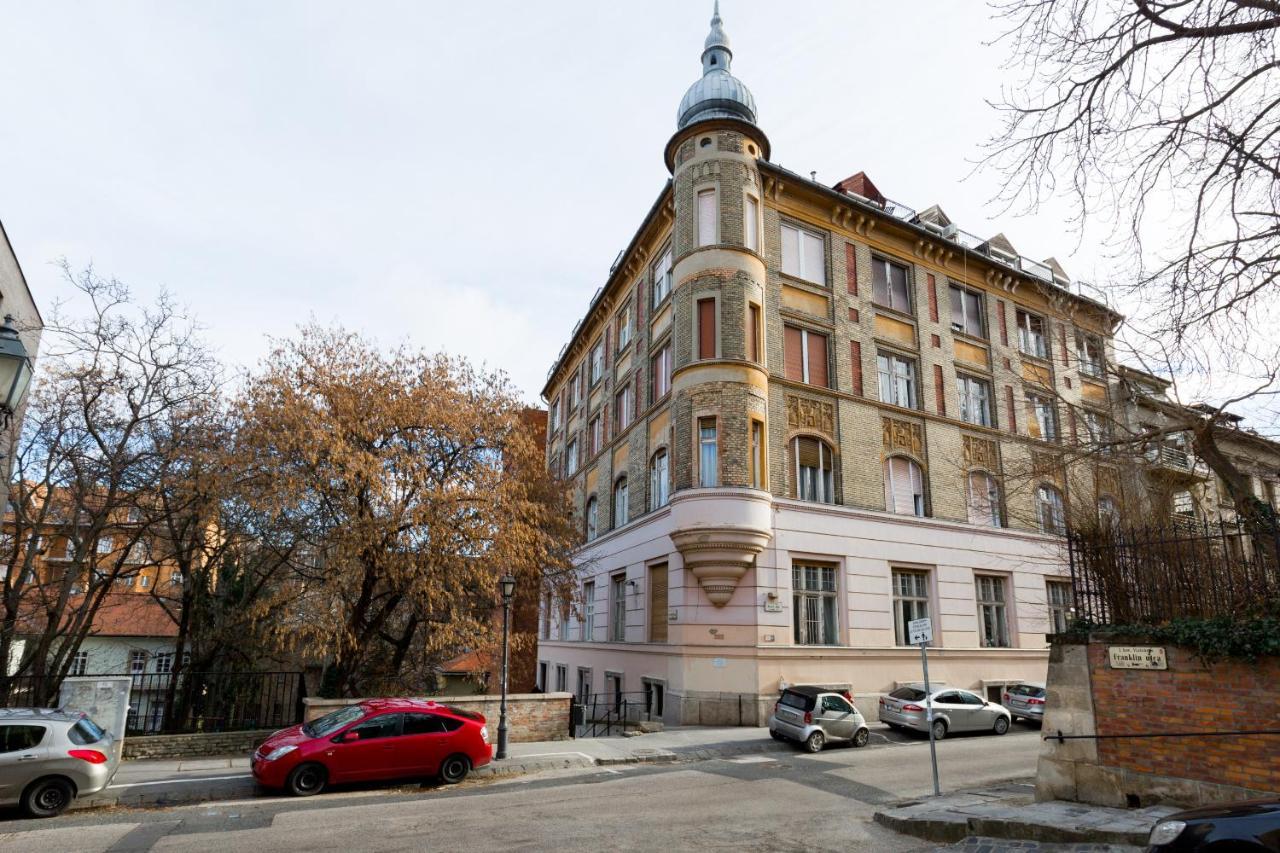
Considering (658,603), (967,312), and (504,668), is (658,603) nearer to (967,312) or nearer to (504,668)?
(504,668)

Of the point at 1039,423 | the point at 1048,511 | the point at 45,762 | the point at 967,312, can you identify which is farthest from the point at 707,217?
the point at 45,762

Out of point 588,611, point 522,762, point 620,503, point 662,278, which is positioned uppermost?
point 662,278

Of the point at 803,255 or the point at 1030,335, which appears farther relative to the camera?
the point at 1030,335

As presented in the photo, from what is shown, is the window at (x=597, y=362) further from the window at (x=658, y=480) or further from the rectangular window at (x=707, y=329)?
the rectangular window at (x=707, y=329)

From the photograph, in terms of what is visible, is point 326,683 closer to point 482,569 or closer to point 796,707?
point 482,569

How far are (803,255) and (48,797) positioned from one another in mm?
24025

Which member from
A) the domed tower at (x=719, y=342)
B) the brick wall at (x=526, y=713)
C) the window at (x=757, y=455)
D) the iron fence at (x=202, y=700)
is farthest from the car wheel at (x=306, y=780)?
the window at (x=757, y=455)

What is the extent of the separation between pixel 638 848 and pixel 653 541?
1657 cm

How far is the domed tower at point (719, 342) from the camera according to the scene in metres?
21.9

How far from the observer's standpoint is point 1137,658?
9859mm

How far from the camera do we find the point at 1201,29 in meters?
7.79

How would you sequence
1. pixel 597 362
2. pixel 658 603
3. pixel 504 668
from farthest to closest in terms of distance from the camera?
pixel 597 362
pixel 658 603
pixel 504 668

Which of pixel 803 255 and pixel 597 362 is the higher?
pixel 803 255

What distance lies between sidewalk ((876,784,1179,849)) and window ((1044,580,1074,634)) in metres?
19.8
